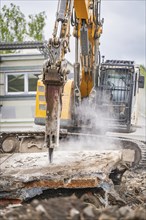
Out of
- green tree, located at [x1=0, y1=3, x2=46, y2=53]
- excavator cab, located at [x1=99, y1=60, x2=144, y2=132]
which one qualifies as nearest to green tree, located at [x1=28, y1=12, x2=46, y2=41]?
green tree, located at [x1=0, y1=3, x2=46, y2=53]

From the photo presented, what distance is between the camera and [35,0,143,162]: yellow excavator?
565 centimetres

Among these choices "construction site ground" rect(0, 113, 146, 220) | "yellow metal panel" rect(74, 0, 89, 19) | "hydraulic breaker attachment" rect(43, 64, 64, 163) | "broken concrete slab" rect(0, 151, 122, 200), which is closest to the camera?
"construction site ground" rect(0, 113, 146, 220)

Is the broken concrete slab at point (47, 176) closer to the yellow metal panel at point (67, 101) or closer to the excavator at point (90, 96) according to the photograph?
the excavator at point (90, 96)

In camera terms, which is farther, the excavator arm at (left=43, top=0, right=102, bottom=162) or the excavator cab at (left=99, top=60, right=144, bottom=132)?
the excavator cab at (left=99, top=60, right=144, bottom=132)

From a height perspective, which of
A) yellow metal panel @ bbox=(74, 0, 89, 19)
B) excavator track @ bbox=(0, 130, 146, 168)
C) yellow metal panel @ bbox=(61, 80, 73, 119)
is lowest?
excavator track @ bbox=(0, 130, 146, 168)

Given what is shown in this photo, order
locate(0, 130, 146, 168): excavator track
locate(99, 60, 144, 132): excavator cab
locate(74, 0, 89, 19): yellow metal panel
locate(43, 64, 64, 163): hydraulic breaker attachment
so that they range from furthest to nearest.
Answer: locate(99, 60, 144, 132): excavator cab < locate(0, 130, 146, 168): excavator track < locate(74, 0, 89, 19): yellow metal panel < locate(43, 64, 64, 163): hydraulic breaker attachment

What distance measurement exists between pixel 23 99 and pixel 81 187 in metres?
13.9

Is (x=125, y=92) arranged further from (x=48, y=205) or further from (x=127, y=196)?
(x=48, y=205)

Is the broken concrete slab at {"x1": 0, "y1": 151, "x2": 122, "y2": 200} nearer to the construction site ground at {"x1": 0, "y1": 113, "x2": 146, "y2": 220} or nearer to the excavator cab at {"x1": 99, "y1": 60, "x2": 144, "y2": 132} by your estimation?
the construction site ground at {"x1": 0, "y1": 113, "x2": 146, "y2": 220}

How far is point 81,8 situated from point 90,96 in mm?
2325

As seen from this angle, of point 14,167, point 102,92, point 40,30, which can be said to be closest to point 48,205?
point 14,167

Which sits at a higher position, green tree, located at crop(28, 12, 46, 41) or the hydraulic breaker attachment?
green tree, located at crop(28, 12, 46, 41)

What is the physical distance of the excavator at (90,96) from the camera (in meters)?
8.25

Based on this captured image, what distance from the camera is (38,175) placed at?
539 cm
